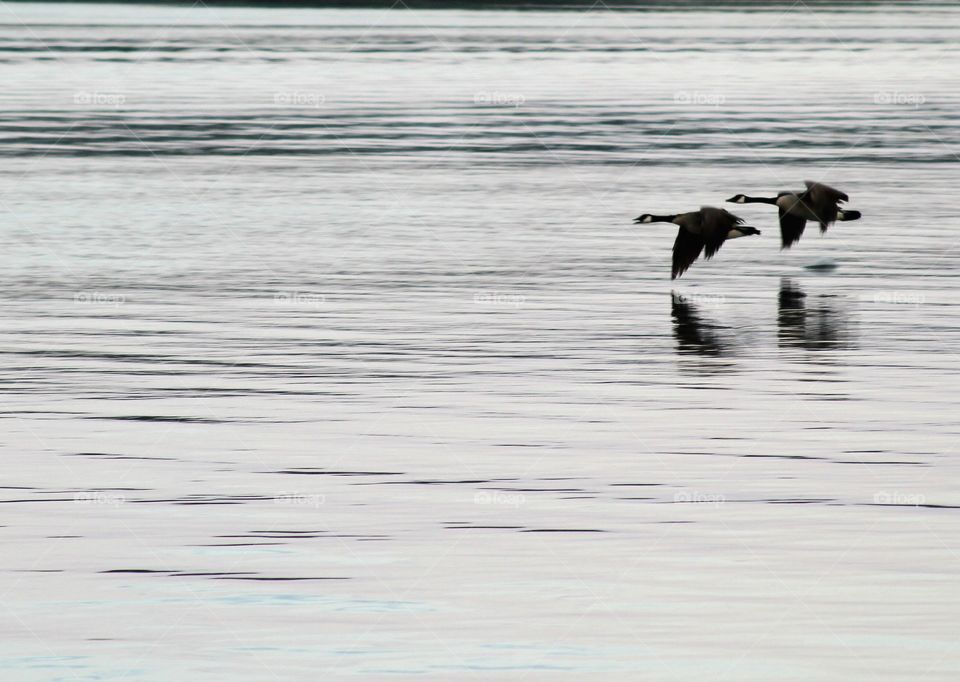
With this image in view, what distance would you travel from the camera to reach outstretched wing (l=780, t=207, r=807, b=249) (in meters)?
21.7

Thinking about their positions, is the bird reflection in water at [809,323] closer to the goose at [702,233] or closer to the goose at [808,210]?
the goose at [702,233]

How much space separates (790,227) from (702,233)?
2.03 metres

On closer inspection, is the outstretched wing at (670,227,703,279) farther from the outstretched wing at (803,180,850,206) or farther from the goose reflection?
the outstretched wing at (803,180,850,206)

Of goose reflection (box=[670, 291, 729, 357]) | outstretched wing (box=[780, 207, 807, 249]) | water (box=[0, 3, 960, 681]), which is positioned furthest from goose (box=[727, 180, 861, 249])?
goose reflection (box=[670, 291, 729, 357])

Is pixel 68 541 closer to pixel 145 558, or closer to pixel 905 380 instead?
pixel 145 558

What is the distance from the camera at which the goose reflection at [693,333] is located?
53.8 ft

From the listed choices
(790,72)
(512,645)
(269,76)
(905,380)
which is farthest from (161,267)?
(790,72)

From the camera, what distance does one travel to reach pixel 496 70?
209ft

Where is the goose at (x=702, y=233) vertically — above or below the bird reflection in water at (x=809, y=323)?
above

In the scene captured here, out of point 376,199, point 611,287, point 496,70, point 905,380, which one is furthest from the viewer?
point 496,70

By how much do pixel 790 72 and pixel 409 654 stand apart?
2354 inches

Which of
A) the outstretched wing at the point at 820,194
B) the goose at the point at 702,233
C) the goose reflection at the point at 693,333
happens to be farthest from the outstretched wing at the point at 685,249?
the outstretched wing at the point at 820,194

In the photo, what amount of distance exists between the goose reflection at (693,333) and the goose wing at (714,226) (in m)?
1.15

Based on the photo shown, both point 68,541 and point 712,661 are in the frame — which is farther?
point 68,541
